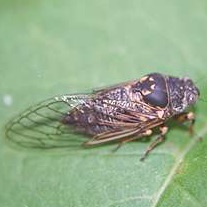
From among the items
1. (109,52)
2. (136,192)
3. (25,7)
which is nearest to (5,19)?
(25,7)

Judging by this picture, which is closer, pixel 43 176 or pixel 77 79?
pixel 43 176

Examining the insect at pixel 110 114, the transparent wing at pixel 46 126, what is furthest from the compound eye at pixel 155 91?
the transparent wing at pixel 46 126

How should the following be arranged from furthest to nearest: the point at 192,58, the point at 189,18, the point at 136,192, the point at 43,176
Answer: the point at 189,18
the point at 192,58
the point at 43,176
the point at 136,192

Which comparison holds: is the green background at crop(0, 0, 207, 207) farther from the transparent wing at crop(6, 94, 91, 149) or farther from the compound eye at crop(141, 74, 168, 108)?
the compound eye at crop(141, 74, 168, 108)

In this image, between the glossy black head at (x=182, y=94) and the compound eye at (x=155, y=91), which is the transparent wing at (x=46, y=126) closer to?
the compound eye at (x=155, y=91)

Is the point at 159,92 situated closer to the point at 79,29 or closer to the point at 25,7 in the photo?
the point at 79,29

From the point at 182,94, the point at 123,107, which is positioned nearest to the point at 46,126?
the point at 123,107
